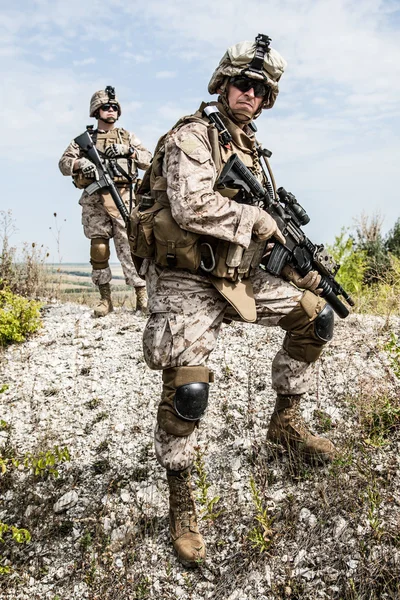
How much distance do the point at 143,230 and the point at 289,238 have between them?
890mm

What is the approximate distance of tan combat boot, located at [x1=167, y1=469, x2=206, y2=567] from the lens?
Result: 8.32 feet

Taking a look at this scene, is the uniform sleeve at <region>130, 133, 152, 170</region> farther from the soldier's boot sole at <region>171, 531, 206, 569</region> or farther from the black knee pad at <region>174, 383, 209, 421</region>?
the soldier's boot sole at <region>171, 531, 206, 569</region>

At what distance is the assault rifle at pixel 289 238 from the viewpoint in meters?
2.69

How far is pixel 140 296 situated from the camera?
619 cm

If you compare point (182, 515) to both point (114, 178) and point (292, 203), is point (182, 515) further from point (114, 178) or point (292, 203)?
point (114, 178)

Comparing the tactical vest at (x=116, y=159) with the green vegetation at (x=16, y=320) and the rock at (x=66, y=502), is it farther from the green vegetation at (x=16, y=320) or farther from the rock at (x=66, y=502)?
the rock at (x=66, y=502)

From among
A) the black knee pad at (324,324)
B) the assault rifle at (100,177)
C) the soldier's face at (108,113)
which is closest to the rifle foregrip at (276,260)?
the black knee pad at (324,324)

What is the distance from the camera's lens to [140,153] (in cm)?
604

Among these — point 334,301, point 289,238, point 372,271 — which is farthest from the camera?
point 372,271

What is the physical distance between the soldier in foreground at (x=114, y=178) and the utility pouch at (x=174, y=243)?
3.52 meters

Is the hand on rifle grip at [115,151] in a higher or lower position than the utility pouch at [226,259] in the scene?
higher

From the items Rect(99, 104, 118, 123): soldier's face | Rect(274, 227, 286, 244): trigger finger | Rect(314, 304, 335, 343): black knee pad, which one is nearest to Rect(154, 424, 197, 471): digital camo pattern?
Rect(314, 304, 335, 343): black knee pad

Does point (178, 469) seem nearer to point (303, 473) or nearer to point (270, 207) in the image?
point (303, 473)

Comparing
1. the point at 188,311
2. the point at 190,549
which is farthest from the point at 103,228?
the point at 190,549
